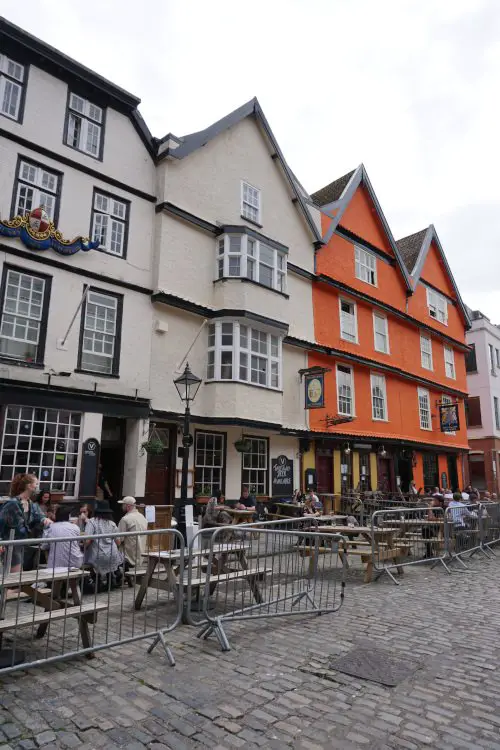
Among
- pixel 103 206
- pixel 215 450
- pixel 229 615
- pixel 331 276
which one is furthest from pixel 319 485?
pixel 229 615

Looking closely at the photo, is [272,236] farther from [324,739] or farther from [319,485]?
[324,739]

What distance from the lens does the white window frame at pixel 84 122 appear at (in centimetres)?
1418

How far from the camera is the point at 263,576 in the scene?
6605 millimetres

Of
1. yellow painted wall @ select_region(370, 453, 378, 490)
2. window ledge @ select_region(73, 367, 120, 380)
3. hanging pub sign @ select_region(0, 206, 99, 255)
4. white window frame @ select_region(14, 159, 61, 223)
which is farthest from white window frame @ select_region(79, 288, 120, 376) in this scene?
yellow painted wall @ select_region(370, 453, 378, 490)

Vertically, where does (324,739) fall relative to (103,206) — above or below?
below

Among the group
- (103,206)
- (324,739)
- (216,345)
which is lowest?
(324,739)

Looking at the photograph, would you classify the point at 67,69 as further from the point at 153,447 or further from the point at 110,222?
the point at 153,447

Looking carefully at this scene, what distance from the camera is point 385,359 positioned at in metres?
24.1

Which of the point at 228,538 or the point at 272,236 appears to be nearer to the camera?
the point at 228,538

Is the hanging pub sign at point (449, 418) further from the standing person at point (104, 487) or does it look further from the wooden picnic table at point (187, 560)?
the wooden picnic table at point (187, 560)

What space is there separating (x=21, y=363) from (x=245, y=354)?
691 cm

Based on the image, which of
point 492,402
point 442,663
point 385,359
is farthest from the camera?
point 492,402

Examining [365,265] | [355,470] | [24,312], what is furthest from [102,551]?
[365,265]

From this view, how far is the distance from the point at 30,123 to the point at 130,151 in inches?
120
